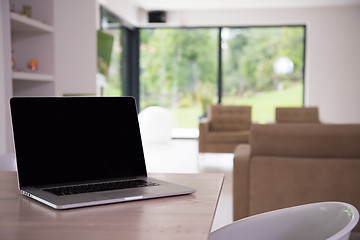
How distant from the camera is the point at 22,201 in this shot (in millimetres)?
1105

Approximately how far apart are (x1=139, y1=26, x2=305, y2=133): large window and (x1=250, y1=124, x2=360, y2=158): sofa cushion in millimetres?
6115

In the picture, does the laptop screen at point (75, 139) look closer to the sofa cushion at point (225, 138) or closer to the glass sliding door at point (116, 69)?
the sofa cushion at point (225, 138)

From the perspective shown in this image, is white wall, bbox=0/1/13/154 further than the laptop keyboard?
Yes

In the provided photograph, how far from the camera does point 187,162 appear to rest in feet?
20.2

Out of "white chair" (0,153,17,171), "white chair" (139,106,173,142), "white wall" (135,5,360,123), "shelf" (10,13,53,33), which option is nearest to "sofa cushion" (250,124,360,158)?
"white chair" (0,153,17,171)

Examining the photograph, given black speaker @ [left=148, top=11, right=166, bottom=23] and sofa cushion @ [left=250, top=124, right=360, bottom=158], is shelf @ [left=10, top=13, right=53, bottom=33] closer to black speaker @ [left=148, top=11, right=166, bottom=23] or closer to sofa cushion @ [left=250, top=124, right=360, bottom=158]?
sofa cushion @ [left=250, top=124, right=360, bottom=158]

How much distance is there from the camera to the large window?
8.90 metres

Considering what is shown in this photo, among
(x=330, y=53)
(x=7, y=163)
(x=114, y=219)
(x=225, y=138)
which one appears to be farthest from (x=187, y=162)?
(x=114, y=219)

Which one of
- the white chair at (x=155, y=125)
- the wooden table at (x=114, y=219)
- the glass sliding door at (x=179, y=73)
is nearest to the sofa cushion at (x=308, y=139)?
the wooden table at (x=114, y=219)

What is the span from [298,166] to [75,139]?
1886mm

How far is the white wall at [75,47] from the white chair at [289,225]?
2.74 metres

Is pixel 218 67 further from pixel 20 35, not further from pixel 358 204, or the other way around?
pixel 358 204

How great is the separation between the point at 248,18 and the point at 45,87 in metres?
5.65

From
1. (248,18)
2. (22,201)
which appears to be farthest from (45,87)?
(248,18)
